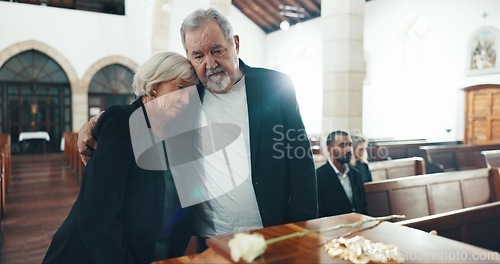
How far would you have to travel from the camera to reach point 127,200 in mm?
1413

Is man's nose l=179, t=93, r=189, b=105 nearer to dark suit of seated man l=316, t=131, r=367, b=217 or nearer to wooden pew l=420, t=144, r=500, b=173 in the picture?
dark suit of seated man l=316, t=131, r=367, b=217

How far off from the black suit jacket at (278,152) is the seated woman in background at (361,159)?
2253 mm

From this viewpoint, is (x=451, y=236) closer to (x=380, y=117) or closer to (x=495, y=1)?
(x=495, y=1)

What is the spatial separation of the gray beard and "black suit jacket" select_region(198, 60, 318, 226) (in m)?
0.06

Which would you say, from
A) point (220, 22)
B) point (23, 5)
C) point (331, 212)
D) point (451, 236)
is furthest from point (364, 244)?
point (23, 5)

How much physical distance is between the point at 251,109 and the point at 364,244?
856mm

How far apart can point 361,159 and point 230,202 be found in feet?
8.80

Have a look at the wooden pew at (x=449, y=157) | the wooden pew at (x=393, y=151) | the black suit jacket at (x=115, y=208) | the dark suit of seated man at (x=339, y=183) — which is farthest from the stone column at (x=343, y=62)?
the black suit jacket at (x=115, y=208)

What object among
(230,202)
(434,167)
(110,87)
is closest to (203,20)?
(230,202)

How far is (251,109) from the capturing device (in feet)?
5.52

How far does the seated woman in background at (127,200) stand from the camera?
1322mm

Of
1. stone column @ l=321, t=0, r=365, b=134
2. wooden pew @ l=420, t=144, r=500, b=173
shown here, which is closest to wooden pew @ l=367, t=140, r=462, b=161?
wooden pew @ l=420, t=144, r=500, b=173

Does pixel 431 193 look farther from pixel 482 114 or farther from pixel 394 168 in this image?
pixel 482 114

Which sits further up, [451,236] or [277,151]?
[277,151]
